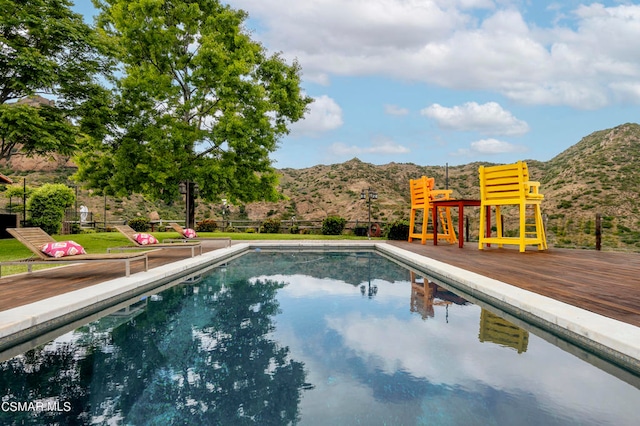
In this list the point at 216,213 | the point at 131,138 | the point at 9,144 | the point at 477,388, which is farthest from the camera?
the point at 216,213

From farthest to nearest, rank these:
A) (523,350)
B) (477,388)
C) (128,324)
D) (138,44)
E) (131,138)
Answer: (138,44) → (131,138) → (128,324) → (523,350) → (477,388)

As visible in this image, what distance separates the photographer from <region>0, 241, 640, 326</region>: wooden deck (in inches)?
173

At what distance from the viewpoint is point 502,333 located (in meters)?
4.16

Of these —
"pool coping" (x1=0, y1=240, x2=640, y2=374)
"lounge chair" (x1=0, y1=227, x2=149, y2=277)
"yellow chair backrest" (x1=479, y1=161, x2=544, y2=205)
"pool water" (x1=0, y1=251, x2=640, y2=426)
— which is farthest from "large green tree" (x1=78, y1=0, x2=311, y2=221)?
"pool water" (x1=0, y1=251, x2=640, y2=426)

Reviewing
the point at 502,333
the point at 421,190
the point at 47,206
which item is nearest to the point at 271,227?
the point at 47,206

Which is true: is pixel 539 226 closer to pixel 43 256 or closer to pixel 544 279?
pixel 544 279

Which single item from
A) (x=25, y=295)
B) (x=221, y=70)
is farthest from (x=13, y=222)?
(x=25, y=295)

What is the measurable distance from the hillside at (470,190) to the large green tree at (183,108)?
75.8 ft

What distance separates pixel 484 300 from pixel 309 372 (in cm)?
310

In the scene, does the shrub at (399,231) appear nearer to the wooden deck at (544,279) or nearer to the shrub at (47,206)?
the wooden deck at (544,279)

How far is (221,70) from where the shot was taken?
16562 millimetres

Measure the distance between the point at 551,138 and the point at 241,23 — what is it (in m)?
20.1

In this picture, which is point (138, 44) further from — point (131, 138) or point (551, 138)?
point (551, 138)

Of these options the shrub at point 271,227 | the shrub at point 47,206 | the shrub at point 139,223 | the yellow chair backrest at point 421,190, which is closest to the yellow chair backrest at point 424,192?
the yellow chair backrest at point 421,190
